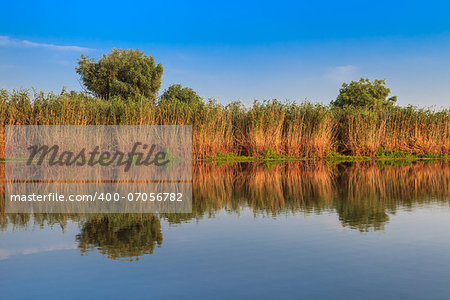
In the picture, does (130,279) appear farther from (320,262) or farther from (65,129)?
(65,129)

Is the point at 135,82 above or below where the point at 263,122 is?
above

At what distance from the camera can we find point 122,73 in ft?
138

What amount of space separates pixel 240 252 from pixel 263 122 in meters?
15.9

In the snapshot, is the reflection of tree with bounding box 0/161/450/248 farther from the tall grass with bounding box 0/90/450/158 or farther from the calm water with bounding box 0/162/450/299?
the tall grass with bounding box 0/90/450/158

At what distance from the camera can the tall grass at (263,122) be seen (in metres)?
18.7

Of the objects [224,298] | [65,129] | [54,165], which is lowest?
[224,298]

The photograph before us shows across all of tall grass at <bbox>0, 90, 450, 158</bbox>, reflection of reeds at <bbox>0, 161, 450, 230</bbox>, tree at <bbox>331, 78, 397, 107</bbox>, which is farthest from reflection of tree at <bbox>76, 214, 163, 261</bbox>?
tree at <bbox>331, 78, 397, 107</bbox>

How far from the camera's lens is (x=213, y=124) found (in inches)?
775

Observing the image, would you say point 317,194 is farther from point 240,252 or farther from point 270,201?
point 240,252

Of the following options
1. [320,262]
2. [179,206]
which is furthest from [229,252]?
[179,206]

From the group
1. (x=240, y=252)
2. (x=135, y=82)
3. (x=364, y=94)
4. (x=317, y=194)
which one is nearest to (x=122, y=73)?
(x=135, y=82)

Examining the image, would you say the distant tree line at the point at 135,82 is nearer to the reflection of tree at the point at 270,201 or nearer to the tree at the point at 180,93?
the tree at the point at 180,93

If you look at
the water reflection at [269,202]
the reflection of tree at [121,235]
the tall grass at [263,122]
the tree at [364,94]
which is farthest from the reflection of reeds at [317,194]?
the tree at [364,94]

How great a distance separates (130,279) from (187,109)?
53.9 ft
